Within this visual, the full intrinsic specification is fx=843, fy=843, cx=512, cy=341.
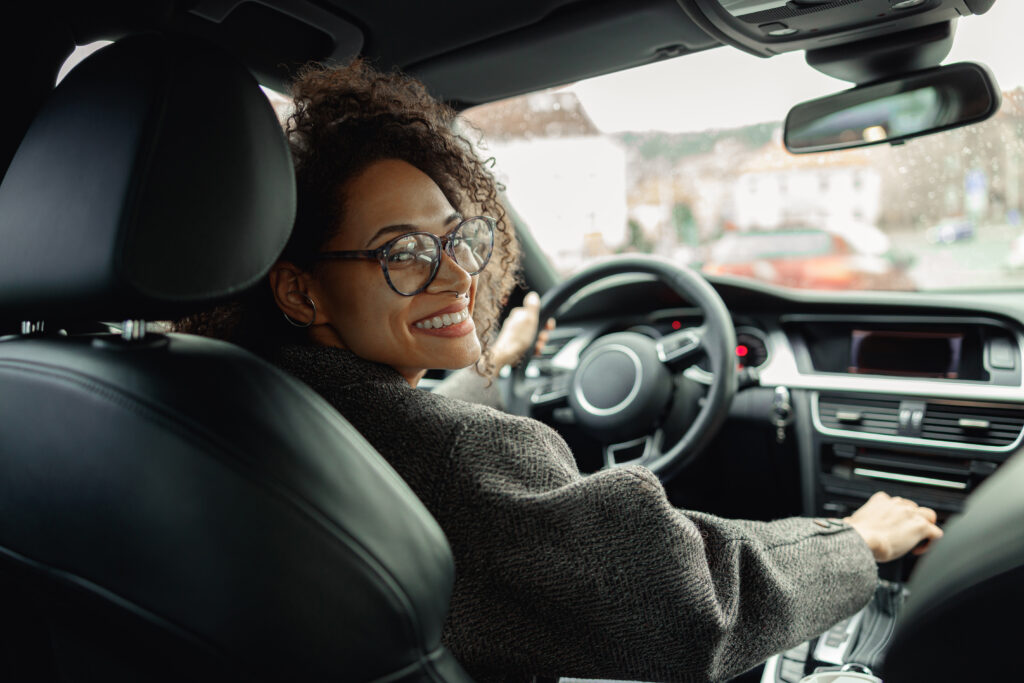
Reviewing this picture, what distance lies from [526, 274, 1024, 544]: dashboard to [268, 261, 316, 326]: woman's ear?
1.60 meters

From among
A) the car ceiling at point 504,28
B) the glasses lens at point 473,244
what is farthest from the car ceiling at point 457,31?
the glasses lens at point 473,244

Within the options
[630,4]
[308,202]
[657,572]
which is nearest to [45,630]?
[308,202]

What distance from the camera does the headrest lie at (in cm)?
84

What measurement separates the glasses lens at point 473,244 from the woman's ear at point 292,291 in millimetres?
255

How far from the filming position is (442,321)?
1435mm

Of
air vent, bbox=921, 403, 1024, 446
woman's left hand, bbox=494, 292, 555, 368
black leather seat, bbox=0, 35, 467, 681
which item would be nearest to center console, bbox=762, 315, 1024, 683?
air vent, bbox=921, 403, 1024, 446

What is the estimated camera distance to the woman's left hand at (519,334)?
279 centimetres

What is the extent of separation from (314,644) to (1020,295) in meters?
2.42

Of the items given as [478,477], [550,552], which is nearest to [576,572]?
[550,552]

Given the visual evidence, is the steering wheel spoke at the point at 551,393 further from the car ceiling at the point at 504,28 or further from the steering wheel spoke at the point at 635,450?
the car ceiling at the point at 504,28

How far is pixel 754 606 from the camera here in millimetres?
1247

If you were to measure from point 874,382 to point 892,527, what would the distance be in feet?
3.08

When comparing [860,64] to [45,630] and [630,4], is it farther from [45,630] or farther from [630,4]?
[45,630]

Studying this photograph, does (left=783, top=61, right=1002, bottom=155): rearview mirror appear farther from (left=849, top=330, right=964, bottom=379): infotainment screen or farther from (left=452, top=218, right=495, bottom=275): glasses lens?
(left=452, top=218, right=495, bottom=275): glasses lens
